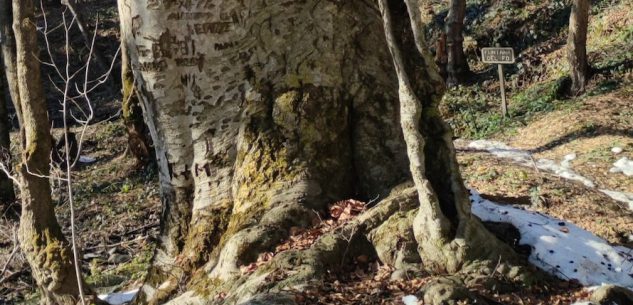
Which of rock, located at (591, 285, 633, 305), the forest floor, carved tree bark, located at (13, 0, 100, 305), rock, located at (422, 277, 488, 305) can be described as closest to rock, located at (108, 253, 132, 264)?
the forest floor

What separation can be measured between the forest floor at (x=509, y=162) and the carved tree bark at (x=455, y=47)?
0.38 m

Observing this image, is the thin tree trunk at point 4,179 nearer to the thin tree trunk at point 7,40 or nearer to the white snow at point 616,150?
the thin tree trunk at point 7,40

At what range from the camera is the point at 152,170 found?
1359 cm

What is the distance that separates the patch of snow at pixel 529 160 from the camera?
9109 millimetres

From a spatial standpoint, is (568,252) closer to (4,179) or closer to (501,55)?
(501,55)

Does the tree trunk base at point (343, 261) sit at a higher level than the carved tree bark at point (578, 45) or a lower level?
lower

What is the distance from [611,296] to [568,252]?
26.6 inches

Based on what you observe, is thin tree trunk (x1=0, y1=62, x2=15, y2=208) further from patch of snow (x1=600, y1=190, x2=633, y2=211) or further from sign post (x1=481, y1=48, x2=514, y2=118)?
patch of snow (x1=600, y1=190, x2=633, y2=211)

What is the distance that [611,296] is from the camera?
3863 millimetres

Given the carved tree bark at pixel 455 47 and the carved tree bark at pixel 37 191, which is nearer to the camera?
the carved tree bark at pixel 37 191

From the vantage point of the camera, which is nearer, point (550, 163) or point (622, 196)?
point (622, 196)

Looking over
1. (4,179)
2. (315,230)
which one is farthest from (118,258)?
(315,230)

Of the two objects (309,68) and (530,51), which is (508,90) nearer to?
(530,51)

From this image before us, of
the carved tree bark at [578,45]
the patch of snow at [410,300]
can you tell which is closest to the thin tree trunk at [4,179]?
the patch of snow at [410,300]
